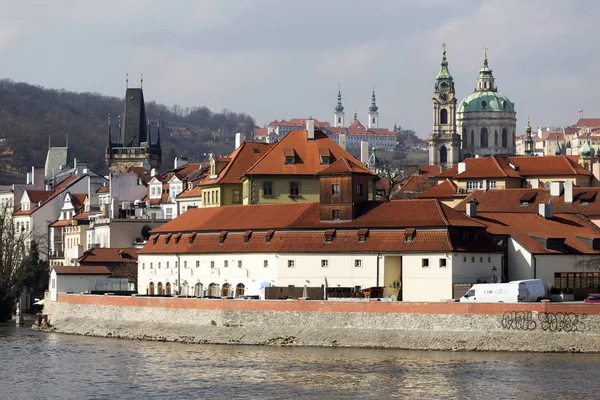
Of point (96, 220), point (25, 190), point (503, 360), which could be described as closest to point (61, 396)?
point (503, 360)

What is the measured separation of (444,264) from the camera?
8594 centimetres

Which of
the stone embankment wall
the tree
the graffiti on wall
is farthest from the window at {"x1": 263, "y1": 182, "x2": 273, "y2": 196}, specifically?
the graffiti on wall

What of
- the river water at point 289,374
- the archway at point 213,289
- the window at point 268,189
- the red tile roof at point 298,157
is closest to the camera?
the river water at point 289,374

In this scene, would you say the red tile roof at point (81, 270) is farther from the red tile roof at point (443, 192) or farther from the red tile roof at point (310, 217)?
A: the red tile roof at point (443, 192)

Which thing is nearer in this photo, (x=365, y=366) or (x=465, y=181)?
(x=365, y=366)

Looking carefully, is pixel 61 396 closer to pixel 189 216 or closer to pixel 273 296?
pixel 273 296

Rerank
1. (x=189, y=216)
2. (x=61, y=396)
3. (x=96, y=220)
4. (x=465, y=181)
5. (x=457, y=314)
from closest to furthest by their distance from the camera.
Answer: (x=61, y=396) → (x=457, y=314) → (x=189, y=216) → (x=96, y=220) → (x=465, y=181)

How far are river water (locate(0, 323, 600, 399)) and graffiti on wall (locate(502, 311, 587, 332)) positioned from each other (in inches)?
64.6

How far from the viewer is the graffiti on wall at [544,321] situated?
246ft

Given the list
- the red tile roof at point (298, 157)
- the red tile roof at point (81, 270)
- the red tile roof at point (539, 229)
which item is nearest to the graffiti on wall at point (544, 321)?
the red tile roof at point (539, 229)

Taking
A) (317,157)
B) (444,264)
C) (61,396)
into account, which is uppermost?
(317,157)

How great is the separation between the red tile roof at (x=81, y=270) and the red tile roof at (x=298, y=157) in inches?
557

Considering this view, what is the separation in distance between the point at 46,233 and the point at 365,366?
87.1 meters

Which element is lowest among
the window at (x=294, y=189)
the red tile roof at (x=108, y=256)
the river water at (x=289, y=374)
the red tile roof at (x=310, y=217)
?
the river water at (x=289, y=374)
